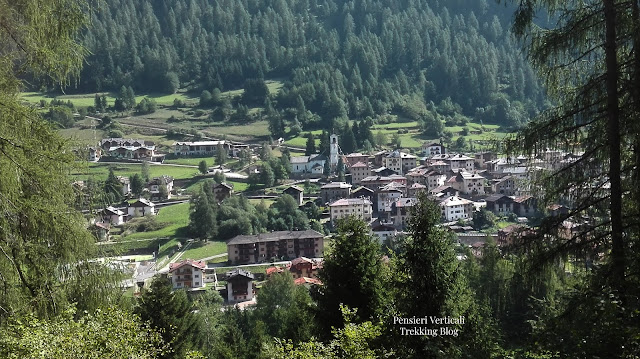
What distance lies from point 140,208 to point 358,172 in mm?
22089

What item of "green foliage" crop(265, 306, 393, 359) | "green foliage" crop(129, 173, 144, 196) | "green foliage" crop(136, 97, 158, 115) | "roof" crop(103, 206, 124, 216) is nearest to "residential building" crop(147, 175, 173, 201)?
"green foliage" crop(129, 173, 144, 196)

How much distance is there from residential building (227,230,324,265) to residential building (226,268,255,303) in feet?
21.4

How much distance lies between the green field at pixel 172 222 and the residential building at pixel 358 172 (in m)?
17.3

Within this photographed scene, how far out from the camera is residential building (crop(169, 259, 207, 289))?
1441 inches

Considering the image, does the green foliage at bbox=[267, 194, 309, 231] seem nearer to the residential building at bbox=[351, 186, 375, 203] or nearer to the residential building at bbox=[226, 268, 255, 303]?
the residential building at bbox=[351, 186, 375, 203]

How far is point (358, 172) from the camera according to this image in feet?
202

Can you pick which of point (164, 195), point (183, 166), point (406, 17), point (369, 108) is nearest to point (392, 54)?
point (406, 17)

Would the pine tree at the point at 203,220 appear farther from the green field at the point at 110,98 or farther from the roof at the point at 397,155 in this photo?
the green field at the point at 110,98

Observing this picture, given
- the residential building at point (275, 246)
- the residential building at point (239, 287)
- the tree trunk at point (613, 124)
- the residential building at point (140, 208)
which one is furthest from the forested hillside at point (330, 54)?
the tree trunk at point (613, 124)

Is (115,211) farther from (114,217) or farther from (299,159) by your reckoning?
(299,159)

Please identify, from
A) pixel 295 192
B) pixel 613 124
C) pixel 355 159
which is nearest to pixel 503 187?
pixel 355 159

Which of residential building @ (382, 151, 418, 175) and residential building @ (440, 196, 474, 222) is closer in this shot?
residential building @ (440, 196, 474, 222)

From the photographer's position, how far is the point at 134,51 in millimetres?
107188

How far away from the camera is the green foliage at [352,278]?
9.97 meters
